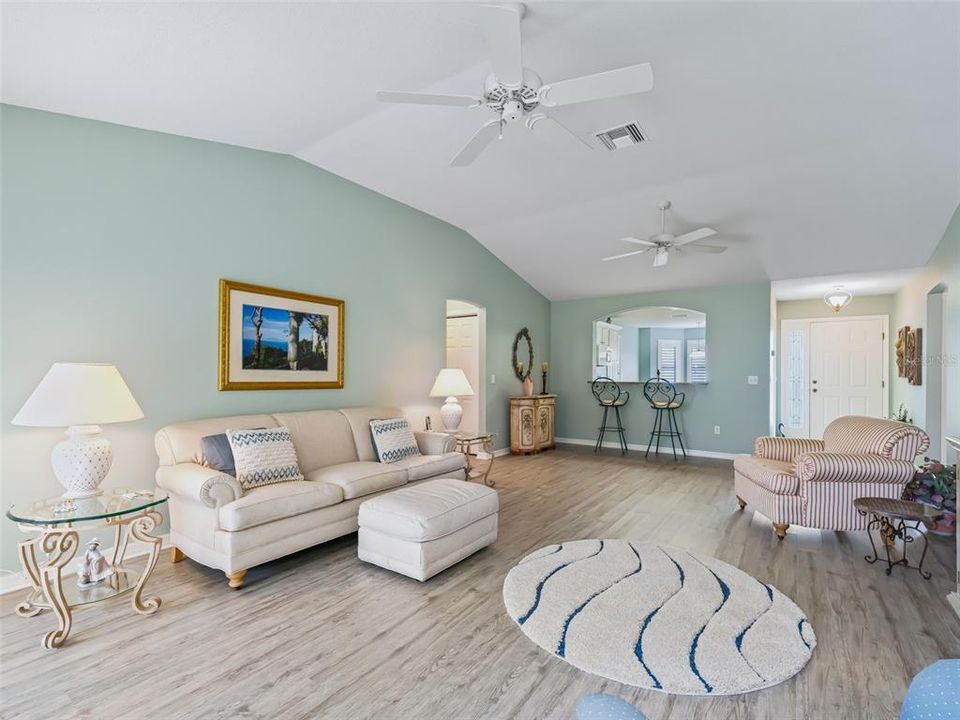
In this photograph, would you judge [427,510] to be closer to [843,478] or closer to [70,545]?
[70,545]

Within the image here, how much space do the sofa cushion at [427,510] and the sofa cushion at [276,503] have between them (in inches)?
10.8

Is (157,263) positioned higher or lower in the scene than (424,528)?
higher

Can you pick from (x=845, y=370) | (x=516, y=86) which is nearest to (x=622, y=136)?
(x=516, y=86)

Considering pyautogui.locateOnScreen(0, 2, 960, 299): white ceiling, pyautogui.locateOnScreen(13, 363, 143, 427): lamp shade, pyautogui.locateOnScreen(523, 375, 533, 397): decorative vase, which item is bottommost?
pyautogui.locateOnScreen(523, 375, 533, 397): decorative vase

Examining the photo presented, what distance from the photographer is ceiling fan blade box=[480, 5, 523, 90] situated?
1838 millimetres

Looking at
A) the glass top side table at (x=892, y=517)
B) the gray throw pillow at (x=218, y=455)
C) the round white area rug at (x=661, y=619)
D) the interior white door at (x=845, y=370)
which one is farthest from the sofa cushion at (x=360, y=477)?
the interior white door at (x=845, y=370)

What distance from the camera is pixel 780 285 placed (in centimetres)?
649

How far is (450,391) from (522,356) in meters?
2.59

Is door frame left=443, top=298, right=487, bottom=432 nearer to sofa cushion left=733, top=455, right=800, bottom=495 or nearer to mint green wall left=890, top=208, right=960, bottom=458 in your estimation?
sofa cushion left=733, top=455, right=800, bottom=495

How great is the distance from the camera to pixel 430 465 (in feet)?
12.8

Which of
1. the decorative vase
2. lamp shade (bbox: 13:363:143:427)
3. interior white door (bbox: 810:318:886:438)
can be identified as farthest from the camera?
interior white door (bbox: 810:318:886:438)

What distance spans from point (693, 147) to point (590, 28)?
5.54ft

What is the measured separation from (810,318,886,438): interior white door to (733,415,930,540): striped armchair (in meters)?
4.93

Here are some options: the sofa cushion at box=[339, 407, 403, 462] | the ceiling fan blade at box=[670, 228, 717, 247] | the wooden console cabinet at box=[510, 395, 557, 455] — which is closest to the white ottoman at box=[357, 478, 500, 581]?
the sofa cushion at box=[339, 407, 403, 462]
